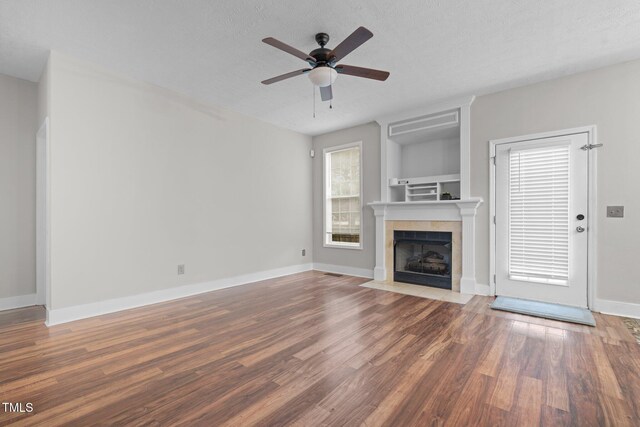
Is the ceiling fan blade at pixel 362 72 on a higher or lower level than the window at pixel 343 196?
higher

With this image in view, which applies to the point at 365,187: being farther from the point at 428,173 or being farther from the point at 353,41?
the point at 353,41

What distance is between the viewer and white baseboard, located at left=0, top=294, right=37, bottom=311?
3473mm

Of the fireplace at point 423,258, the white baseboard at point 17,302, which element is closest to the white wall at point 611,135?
the fireplace at point 423,258

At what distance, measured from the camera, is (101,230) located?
3.35 m

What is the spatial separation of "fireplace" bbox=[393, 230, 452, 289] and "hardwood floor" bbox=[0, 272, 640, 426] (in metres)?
1.09

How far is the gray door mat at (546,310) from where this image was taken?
10.1 feet

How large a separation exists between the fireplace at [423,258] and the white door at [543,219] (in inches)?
27.7

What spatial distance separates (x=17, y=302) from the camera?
3557mm

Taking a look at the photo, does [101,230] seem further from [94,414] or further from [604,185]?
[604,185]

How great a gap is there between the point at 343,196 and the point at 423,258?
6.23ft

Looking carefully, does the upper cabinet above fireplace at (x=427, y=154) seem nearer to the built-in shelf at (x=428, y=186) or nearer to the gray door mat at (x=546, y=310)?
the built-in shelf at (x=428, y=186)

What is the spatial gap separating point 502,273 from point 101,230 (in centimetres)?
496

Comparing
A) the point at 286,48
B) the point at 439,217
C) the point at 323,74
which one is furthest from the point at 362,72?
the point at 439,217

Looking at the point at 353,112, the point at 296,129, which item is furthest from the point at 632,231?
the point at 296,129
